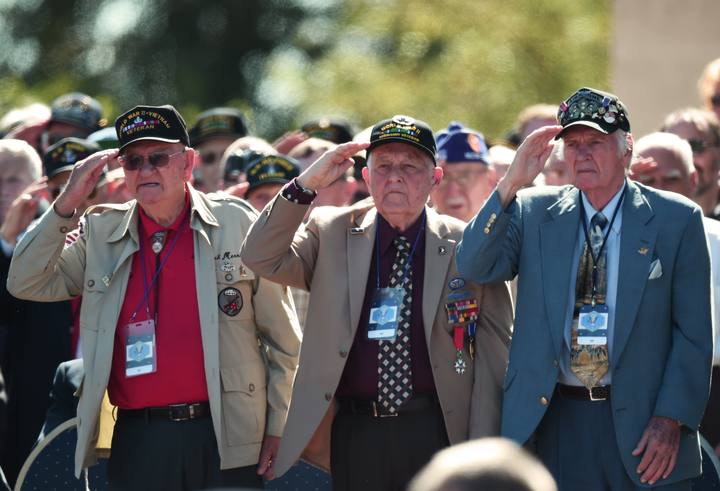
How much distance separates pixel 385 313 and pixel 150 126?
1.40 meters

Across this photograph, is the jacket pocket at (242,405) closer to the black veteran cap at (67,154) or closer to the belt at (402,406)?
the belt at (402,406)

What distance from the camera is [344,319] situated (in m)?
6.59

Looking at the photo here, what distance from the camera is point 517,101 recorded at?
26.2 metres

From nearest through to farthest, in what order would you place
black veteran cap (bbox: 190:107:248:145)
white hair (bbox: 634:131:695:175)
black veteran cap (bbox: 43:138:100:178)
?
white hair (bbox: 634:131:695:175)
black veteran cap (bbox: 43:138:100:178)
black veteran cap (bbox: 190:107:248:145)

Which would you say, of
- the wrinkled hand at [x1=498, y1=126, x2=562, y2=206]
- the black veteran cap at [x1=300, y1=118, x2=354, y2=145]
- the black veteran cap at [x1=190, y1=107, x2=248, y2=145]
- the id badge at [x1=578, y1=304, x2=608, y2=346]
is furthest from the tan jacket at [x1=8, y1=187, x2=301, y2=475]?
the black veteran cap at [x1=190, y1=107, x2=248, y2=145]

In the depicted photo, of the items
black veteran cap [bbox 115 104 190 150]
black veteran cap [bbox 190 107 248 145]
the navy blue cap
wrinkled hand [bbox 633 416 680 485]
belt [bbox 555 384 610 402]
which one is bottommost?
wrinkled hand [bbox 633 416 680 485]

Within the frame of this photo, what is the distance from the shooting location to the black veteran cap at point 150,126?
22.5ft

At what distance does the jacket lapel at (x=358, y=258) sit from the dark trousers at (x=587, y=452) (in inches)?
39.0

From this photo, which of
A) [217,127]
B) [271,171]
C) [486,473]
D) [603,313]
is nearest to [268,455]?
[603,313]

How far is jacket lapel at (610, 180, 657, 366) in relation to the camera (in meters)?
6.07

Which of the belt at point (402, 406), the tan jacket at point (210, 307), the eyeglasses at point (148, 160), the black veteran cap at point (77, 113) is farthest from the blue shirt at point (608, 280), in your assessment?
the black veteran cap at point (77, 113)

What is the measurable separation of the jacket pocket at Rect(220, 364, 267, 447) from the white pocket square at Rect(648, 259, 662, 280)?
1838mm

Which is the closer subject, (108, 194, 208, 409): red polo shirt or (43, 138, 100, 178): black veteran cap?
(108, 194, 208, 409): red polo shirt

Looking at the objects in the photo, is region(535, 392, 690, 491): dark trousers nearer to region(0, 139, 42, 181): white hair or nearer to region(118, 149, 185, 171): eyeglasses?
region(118, 149, 185, 171): eyeglasses
